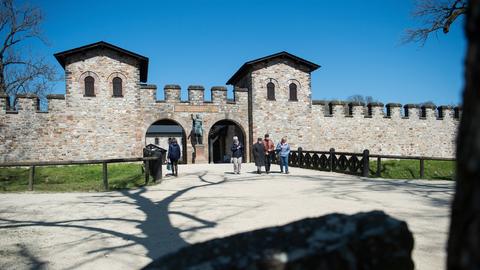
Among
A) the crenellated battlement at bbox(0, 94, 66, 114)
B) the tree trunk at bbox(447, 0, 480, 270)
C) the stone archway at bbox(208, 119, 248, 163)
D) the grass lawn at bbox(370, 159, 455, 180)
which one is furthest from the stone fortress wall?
the tree trunk at bbox(447, 0, 480, 270)

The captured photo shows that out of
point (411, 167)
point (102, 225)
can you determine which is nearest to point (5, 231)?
point (102, 225)

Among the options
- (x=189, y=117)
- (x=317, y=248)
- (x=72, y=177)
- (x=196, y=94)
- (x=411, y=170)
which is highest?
(x=196, y=94)

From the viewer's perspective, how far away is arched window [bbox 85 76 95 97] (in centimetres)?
2025

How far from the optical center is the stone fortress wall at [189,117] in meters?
19.4

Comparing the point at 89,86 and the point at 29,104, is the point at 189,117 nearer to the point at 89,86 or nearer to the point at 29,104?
the point at 89,86

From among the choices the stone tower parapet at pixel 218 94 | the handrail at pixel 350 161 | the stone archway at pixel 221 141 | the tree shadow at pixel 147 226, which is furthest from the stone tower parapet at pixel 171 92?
the tree shadow at pixel 147 226

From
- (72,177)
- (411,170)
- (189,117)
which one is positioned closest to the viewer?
(72,177)

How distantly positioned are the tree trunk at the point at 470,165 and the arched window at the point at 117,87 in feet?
70.1

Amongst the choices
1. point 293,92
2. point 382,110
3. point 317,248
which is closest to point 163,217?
point 317,248

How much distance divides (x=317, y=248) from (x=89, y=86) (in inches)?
841

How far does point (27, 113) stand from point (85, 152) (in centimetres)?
379

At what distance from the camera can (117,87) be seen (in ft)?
68.1

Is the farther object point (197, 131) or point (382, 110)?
point (382, 110)

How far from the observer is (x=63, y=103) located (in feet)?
64.8
